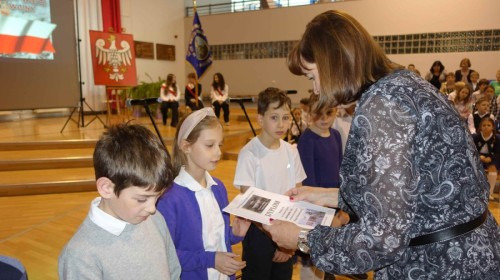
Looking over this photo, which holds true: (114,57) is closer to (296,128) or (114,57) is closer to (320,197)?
(296,128)

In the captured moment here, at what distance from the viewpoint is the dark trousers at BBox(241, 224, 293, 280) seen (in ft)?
7.31

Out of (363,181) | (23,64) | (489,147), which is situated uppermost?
(23,64)

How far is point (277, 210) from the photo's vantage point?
1.43 m

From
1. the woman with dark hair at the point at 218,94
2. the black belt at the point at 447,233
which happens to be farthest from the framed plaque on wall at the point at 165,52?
the black belt at the point at 447,233

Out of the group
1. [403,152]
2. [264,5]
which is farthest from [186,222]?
[264,5]

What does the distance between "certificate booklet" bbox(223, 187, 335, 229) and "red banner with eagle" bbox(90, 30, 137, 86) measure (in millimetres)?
6858

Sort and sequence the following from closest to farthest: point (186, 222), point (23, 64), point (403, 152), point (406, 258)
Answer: point (403, 152) → point (406, 258) → point (186, 222) → point (23, 64)

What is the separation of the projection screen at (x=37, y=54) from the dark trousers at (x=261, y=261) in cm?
793

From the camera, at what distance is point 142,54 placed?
12.5 metres

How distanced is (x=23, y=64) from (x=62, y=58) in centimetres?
83

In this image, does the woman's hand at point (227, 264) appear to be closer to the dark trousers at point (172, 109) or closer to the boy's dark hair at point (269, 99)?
the boy's dark hair at point (269, 99)

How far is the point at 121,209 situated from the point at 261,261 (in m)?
1.30

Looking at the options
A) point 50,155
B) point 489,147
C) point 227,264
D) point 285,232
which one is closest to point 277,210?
point 285,232

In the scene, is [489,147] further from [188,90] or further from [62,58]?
[62,58]
